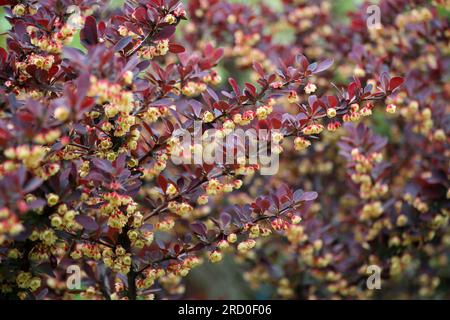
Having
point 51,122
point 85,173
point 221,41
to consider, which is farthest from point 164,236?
point 51,122

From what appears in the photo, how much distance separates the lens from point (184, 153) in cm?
164

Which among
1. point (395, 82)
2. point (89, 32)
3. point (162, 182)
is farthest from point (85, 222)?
point (395, 82)

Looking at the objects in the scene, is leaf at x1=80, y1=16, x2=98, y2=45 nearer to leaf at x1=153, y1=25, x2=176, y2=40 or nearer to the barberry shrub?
the barberry shrub

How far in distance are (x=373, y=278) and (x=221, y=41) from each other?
1.50m

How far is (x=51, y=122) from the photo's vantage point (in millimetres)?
1312

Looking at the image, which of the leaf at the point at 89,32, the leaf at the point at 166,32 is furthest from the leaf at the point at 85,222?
the leaf at the point at 166,32

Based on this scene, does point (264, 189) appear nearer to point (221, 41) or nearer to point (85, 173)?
point (221, 41)

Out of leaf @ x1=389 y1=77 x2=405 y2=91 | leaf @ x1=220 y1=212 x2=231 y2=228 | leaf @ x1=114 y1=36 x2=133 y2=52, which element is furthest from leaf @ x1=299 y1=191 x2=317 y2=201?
leaf @ x1=114 y1=36 x2=133 y2=52

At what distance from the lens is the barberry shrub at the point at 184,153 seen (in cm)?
139

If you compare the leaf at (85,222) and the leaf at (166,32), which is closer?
the leaf at (85,222)

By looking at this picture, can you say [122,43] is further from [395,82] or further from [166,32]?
[395,82]

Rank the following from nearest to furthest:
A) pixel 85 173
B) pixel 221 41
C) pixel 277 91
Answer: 1. pixel 85 173
2. pixel 277 91
3. pixel 221 41

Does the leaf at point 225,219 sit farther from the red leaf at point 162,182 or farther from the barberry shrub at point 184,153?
the red leaf at point 162,182
